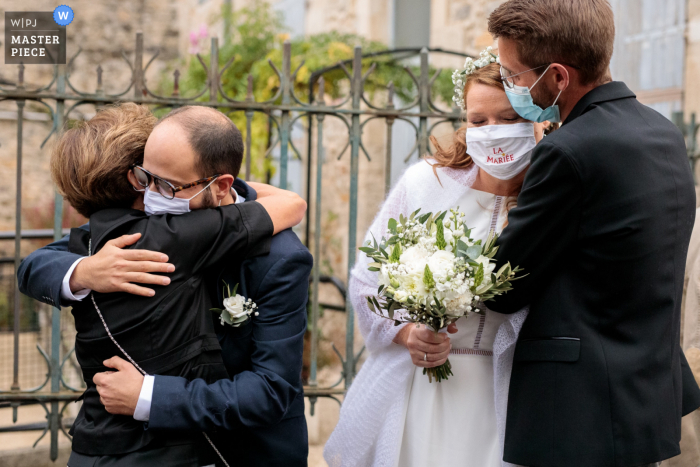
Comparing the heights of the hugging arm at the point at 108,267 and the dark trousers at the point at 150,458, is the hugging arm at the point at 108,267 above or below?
above

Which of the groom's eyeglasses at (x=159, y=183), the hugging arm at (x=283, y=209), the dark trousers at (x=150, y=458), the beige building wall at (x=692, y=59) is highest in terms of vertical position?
the beige building wall at (x=692, y=59)

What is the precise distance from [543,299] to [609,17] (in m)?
0.75

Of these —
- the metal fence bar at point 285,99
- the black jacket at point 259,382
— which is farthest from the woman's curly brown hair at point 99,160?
the metal fence bar at point 285,99

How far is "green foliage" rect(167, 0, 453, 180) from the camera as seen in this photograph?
19.7 feet

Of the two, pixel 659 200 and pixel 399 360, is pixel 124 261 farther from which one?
pixel 659 200

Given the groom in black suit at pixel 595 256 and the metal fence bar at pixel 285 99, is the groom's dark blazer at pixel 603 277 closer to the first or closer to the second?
the groom in black suit at pixel 595 256

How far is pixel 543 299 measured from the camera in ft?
5.75

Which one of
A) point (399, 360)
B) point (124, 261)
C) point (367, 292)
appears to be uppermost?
point (124, 261)

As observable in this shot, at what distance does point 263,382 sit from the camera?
1677 millimetres

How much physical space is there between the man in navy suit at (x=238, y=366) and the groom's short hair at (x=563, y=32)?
80 centimetres

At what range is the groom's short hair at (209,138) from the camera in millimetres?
1687

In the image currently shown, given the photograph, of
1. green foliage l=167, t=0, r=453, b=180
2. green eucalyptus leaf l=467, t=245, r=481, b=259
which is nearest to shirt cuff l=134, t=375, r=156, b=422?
green eucalyptus leaf l=467, t=245, r=481, b=259

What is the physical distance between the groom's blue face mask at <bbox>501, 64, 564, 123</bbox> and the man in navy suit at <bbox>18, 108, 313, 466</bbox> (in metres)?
0.73

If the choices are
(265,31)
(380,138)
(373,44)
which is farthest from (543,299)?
(265,31)
